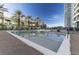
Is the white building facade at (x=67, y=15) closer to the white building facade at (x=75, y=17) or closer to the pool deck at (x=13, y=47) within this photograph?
the white building facade at (x=75, y=17)

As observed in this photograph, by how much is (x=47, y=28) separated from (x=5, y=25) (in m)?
0.91

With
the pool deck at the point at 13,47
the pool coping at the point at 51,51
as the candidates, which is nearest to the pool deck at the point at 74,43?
the pool coping at the point at 51,51

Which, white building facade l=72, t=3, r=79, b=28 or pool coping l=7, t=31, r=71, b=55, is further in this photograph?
white building facade l=72, t=3, r=79, b=28

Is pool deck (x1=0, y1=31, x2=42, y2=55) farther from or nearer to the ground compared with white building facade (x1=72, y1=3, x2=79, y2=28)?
nearer to the ground

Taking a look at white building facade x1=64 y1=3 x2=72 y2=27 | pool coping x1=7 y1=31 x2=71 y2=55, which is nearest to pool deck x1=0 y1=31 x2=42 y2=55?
pool coping x1=7 y1=31 x2=71 y2=55

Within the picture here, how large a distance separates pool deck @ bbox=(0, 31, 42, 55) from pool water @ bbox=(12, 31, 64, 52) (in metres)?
0.20

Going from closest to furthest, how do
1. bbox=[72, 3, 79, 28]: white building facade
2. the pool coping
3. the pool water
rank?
the pool coping → the pool water → bbox=[72, 3, 79, 28]: white building facade

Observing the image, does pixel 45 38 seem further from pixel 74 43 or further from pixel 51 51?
pixel 74 43

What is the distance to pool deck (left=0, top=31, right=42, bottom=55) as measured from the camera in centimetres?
436

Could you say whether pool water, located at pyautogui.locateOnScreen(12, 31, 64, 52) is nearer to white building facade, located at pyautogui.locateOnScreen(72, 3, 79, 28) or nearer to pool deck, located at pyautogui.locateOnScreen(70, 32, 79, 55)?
pool deck, located at pyautogui.locateOnScreen(70, 32, 79, 55)

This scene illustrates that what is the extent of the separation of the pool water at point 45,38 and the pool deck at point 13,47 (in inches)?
8.0

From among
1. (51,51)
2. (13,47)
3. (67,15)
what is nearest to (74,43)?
(51,51)
